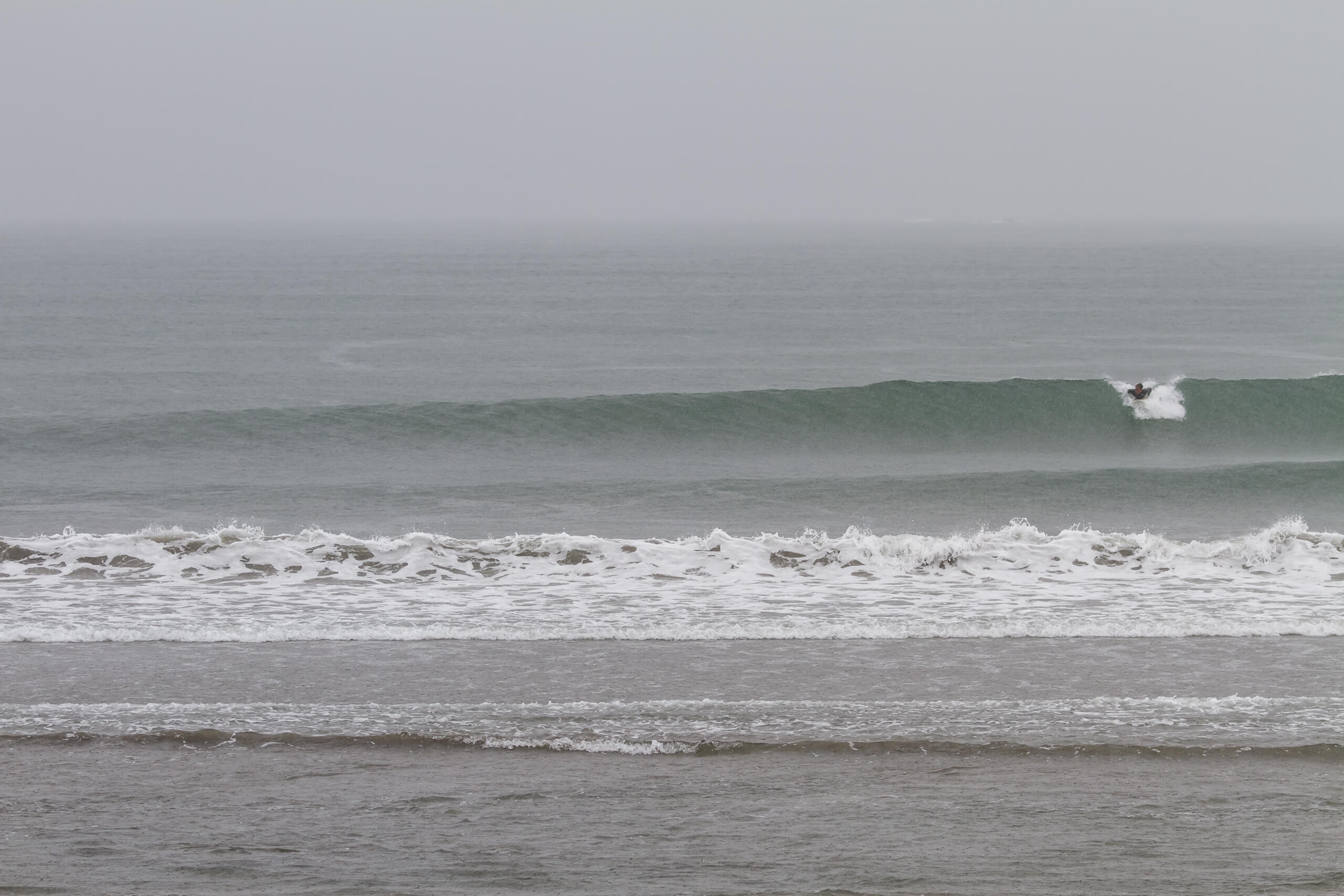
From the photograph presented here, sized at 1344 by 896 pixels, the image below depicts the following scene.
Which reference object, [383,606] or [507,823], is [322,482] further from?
[507,823]

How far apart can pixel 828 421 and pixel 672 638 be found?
1590 cm

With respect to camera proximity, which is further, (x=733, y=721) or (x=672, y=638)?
(x=672, y=638)

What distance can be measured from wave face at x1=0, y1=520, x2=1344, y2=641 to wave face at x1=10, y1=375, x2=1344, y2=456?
10.4 meters

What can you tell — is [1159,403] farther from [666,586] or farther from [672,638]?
[672,638]

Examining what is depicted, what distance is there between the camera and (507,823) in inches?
273

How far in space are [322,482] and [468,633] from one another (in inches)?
403

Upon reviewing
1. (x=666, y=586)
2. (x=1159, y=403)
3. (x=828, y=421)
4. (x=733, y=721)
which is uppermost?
(x=1159, y=403)

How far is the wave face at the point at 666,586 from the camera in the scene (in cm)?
1114

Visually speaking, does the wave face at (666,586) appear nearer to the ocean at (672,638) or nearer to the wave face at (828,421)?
the ocean at (672,638)

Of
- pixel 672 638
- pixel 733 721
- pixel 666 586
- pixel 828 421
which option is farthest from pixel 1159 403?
pixel 733 721

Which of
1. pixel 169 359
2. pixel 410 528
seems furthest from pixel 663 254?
pixel 410 528

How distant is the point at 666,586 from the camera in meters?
12.9

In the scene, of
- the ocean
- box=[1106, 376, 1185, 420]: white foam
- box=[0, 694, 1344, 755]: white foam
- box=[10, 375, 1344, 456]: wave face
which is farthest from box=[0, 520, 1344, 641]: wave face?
box=[1106, 376, 1185, 420]: white foam

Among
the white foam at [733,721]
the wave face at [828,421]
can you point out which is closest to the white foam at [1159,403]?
the wave face at [828,421]
